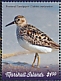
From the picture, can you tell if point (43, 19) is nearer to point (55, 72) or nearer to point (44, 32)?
point (44, 32)

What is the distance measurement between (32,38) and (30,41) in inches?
1.1

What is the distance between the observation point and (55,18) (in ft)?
8.42

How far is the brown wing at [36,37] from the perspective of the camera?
8.34 ft

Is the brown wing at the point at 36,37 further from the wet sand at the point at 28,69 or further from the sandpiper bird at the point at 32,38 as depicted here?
the wet sand at the point at 28,69

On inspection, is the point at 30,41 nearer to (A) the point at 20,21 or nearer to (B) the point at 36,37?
(B) the point at 36,37

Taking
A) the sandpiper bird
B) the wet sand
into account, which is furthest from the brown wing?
the wet sand

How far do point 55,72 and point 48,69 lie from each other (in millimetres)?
56

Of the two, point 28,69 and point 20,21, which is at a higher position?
point 20,21

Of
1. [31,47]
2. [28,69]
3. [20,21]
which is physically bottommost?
[28,69]

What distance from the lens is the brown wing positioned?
100 inches

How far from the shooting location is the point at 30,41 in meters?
2.54

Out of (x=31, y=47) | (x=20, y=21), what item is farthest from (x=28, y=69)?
(x=20, y=21)

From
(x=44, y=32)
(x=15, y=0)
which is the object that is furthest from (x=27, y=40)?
(x=15, y=0)

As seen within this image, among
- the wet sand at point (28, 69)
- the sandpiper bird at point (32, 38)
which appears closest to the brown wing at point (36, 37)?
the sandpiper bird at point (32, 38)
